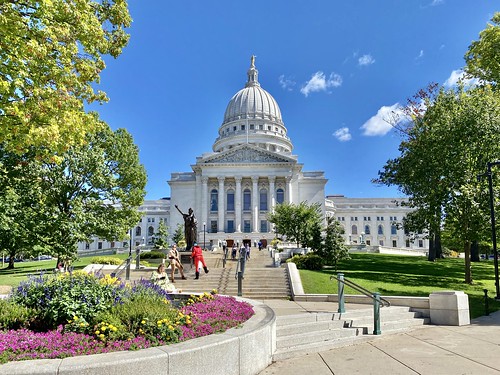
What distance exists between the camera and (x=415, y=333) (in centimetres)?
1186

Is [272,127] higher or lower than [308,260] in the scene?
higher

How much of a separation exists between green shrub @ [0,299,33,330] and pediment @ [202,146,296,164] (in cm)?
7415

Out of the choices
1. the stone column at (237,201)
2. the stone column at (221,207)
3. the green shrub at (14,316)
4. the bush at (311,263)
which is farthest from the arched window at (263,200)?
the green shrub at (14,316)

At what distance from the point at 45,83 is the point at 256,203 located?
7041 centimetres

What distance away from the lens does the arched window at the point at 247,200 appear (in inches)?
3226

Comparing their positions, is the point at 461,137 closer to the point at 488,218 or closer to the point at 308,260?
the point at 488,218

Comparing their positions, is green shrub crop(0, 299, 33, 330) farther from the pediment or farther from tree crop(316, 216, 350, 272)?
the pediment

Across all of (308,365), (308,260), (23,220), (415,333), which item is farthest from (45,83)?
(308,260)

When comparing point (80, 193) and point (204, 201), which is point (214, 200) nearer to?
point (204, 201)

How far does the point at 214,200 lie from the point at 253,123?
28.3 metres

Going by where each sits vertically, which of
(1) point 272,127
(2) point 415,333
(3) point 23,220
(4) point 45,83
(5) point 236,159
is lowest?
(2) point 415,333

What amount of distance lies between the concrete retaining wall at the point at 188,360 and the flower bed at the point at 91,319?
1.08ft

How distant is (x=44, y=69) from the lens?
35.2 feet

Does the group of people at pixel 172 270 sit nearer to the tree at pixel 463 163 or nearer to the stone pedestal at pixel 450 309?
the stone pedestal at pixel 450 309
